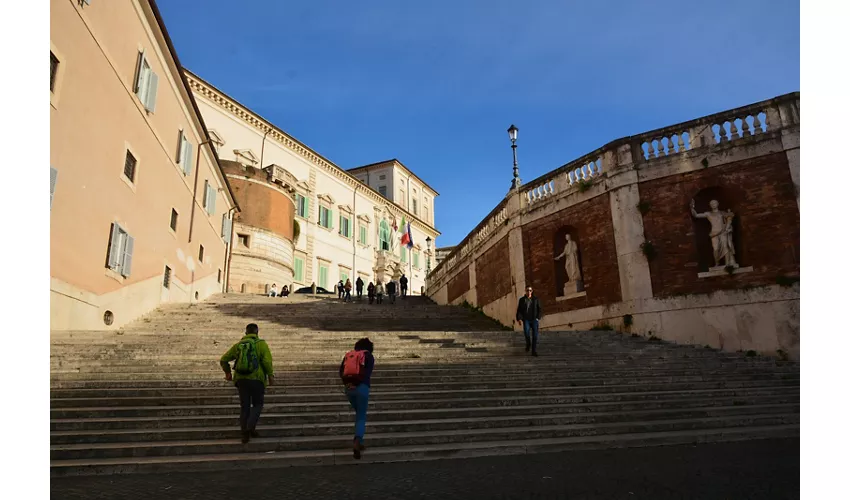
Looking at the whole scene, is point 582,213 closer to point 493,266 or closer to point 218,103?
point 493,266

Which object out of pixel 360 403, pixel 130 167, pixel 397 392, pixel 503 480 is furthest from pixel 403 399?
pixel 130 167

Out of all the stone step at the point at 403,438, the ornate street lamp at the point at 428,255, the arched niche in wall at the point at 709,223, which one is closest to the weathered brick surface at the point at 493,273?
the arched niche in wall at the point at 709,223

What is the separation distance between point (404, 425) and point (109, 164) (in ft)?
35.0

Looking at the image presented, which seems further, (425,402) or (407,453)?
(425,402)

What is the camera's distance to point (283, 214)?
114 feet

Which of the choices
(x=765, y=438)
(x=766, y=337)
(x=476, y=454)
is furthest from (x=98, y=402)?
(x=766, y=337)

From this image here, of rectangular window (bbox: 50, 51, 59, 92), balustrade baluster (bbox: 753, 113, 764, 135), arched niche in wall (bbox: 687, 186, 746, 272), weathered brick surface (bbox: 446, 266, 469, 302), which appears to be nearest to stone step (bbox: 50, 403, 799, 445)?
arched niche in wall (bbox: 687, 186, 746, 272)

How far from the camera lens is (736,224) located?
48.1 feet

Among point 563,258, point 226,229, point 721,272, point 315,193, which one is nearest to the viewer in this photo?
point 721,272

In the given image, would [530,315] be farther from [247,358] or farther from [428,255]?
[428,255]

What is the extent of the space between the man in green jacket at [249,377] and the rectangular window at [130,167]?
10.2 metres

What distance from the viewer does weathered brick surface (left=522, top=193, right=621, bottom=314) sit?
631 inches

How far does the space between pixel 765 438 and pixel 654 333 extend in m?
7.41

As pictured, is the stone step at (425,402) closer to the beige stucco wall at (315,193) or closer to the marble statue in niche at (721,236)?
the marble statue in niche at (721,236)
